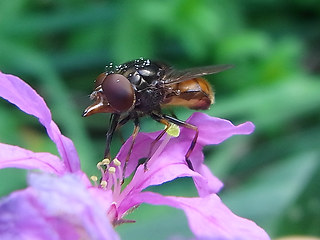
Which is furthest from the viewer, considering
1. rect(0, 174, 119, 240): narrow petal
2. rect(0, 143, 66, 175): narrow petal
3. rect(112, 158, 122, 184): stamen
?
rect(112, 158, 122, 184): stamen

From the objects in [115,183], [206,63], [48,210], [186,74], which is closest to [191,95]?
[186,74]

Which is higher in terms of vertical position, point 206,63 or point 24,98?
point 24,98

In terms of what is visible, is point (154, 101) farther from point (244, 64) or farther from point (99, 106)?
point (244, 64)

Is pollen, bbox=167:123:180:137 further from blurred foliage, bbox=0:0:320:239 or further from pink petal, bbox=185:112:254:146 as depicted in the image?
blurred foliage, bbox=0:0:320:239

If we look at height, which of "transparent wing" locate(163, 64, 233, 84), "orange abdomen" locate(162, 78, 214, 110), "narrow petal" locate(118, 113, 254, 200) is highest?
"transparent wing" locate(163, 64, 233, 84)

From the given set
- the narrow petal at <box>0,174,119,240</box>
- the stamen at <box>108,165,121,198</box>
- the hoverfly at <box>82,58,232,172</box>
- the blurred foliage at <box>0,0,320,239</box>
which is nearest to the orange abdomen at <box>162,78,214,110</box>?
the hoverfly at <box>82,58,232,172</box>

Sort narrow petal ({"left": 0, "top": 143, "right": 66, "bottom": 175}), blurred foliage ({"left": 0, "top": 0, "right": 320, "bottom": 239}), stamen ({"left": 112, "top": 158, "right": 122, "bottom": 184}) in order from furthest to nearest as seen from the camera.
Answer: blurred foliage ({"left": 0, "top": 0, "right": 320, "bottom": 239}) → stamen ({"left": 112, "top": 158, "right": 122, "bottom": 184}) → narrow petal ({"left": 0, "top": 143, "right": 66, "bottom": 175})

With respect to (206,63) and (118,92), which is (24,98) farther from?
(206,63)

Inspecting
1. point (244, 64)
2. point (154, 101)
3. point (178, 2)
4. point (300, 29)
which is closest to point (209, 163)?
point (244, 64)
